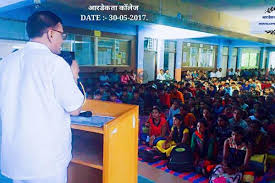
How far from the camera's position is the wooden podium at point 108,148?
146 centimetres

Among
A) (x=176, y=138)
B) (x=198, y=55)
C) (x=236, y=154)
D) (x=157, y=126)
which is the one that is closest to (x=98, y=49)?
(x=157, y=126)

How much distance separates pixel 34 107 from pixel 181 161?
2.77 m

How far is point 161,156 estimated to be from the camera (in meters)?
3.97

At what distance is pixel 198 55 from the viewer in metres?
16.3

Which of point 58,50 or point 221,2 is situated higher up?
point 221,2

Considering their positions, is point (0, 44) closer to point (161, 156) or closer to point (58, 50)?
point (161, 156)

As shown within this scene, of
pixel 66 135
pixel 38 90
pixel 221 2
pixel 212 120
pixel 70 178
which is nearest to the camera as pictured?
pixel 38 90

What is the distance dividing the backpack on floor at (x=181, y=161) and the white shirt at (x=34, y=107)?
255 cm

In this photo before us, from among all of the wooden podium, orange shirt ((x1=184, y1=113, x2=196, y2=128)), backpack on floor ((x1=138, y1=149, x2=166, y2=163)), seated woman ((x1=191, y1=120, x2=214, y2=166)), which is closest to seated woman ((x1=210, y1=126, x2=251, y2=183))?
seated woman ((x1=191, y1=120, x2=214, y2=166))

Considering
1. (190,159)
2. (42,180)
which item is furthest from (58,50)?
(190,159)

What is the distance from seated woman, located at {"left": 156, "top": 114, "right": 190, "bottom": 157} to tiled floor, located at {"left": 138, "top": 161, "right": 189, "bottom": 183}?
1.59 ft

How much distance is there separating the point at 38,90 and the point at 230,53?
20243 mm

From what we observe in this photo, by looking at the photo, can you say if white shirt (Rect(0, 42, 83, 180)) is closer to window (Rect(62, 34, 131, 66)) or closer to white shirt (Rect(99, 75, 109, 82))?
window (Rect(62, 34, 131, 66))

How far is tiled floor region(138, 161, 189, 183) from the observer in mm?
3238
